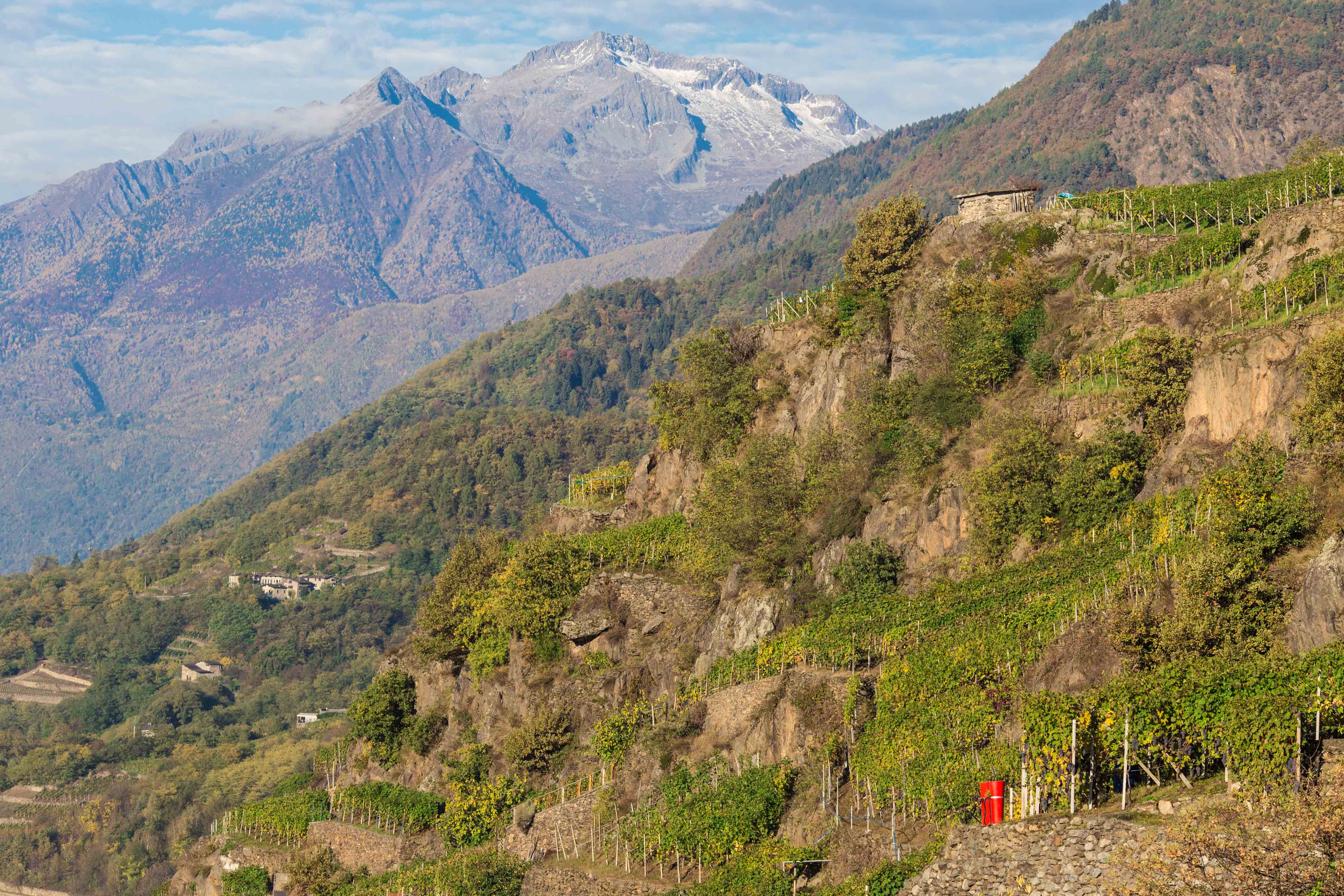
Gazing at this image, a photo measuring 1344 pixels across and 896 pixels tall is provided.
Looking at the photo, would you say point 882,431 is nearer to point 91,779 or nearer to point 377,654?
point 91,779

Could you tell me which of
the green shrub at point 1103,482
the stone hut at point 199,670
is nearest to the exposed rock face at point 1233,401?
the green shrub at point 1103,482

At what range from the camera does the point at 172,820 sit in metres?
141

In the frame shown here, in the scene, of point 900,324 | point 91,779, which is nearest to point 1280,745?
point 900,324

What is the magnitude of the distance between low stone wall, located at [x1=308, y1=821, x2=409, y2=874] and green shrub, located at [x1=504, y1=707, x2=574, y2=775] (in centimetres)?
570

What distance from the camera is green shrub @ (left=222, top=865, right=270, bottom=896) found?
57.5 meters

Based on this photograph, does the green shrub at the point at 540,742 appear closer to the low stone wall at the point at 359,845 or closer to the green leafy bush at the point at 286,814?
the low stone wall at the point at 359,845

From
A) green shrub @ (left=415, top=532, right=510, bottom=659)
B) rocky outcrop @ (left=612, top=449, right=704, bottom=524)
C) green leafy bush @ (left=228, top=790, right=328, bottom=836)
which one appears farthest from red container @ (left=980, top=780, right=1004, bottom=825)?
green leafy bush @ (left=228, top=790, right=328, bottom=836)

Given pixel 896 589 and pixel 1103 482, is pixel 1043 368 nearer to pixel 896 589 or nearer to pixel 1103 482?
pixel 1103 482

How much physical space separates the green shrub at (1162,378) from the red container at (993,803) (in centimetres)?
1649

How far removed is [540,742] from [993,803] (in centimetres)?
2467

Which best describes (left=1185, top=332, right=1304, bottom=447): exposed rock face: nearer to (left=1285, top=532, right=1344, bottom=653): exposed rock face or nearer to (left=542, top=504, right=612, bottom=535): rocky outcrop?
(left=1285, top=532, right=1344, bottom=653): exposed rock face

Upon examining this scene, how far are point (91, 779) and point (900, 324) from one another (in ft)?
441

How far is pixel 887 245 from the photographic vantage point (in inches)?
2186

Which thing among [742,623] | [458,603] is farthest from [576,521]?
[742,623]
